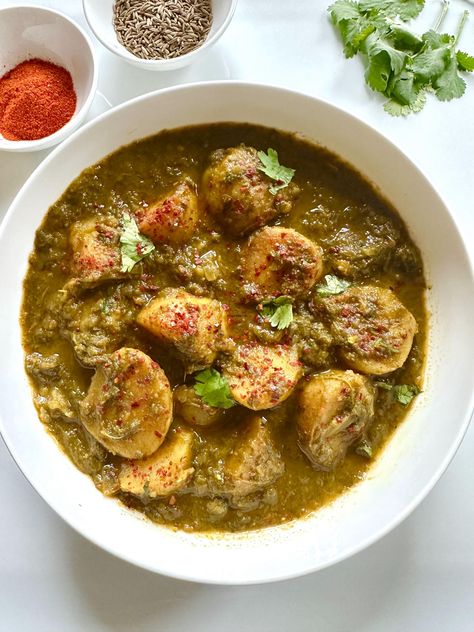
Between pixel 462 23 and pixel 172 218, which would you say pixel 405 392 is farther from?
pixel 462 23

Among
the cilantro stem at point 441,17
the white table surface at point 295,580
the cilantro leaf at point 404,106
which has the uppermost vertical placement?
the cilantro stem at point 441,17

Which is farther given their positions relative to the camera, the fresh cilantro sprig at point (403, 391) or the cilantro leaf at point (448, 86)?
the cilantro leaf at point (448, 86)

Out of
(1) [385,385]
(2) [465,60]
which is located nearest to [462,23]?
(2) [465,60]

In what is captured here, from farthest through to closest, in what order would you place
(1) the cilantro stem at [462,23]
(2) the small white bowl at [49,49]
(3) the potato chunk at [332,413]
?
(1) the cilantro stem at [462,23] → (2) the small white bowl at [49,49] → (3) the potato chunk at [332,413]

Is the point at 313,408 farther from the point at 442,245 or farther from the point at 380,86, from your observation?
the point at 380,86

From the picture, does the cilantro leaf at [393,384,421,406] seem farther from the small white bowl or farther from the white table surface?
the small white bowl

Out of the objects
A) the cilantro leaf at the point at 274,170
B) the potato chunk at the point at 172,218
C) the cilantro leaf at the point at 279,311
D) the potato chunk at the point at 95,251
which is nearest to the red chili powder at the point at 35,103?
the potato chunk at the point at 95,251

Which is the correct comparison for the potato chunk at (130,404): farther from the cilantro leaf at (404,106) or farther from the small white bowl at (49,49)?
the cilantro leaf at (404,106)
